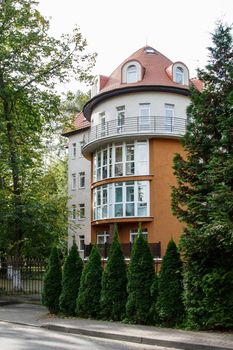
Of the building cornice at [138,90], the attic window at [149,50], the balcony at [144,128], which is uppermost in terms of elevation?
the attic window at [149,50]

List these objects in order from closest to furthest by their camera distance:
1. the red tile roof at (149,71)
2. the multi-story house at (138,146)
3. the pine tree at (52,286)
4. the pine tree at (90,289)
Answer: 1. the pine tree at (90,289)
2. the pine tree at (52,286)
3. the multi-story house at (138,146)
4. the red tile roof at (149,71)

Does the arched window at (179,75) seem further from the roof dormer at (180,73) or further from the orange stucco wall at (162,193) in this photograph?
the orange stucco wall at (162,193)

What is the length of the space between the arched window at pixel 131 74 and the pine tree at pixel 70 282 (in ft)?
70.0

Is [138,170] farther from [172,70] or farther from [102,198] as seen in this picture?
[172,70]

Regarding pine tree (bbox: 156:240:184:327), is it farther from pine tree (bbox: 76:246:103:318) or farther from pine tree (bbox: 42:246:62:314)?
pine tree (bbox: 42:246:62:314)

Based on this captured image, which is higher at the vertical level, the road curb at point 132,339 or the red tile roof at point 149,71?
the red tile roof at point 149,71

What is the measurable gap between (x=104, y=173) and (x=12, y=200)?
1319cm

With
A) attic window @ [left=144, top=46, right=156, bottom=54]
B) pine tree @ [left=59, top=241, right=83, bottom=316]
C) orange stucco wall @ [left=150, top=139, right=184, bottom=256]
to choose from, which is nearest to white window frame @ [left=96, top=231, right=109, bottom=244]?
orange stucco wall @ [left=150, top=139, right=184, bottom=256]

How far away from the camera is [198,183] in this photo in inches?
481

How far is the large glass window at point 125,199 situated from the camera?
106 feet

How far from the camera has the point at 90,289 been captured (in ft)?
45.8

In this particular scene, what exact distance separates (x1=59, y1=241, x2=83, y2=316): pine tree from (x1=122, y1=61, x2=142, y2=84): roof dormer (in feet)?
69.9

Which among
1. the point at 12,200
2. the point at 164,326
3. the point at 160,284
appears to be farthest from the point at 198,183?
the point at 12,200

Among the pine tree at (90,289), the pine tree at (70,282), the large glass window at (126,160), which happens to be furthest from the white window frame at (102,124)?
the pine tree at (90,289)
